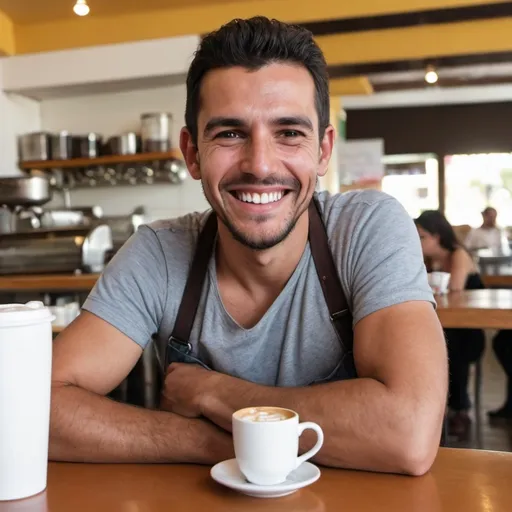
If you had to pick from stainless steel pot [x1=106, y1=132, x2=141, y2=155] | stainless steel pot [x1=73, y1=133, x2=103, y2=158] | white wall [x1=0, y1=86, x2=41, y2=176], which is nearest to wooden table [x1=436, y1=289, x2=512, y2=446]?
stainless steel pot [x1=106, y1=132, x2=141, y2=155]

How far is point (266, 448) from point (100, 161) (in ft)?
15.2

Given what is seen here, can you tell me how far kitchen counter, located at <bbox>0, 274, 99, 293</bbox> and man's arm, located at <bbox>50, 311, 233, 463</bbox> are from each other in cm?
209

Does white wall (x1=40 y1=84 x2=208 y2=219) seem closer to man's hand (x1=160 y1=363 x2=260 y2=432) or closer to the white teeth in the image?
the white teeth

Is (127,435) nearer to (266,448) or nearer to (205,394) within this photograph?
(205,394)

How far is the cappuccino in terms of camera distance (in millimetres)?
885

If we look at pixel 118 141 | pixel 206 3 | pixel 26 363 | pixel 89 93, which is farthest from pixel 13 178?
pixel 26 363

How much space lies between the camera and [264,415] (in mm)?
907

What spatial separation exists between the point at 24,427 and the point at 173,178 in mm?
4519

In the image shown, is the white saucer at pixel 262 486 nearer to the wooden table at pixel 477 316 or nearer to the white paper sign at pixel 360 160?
the wooden table at pixel 477 316

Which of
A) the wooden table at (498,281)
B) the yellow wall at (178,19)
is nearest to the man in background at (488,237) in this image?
the wooden table at (498,281)

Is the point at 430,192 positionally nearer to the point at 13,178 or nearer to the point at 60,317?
the point at 13,178

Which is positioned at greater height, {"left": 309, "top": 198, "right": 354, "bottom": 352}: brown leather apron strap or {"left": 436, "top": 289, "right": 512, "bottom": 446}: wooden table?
{"left": 309, "top": 198, "right": 354, "bottom": 352}: brown leather apron strap

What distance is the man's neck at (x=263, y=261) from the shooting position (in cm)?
140

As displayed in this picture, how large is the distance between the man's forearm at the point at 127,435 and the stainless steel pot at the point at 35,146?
15.0 feet
